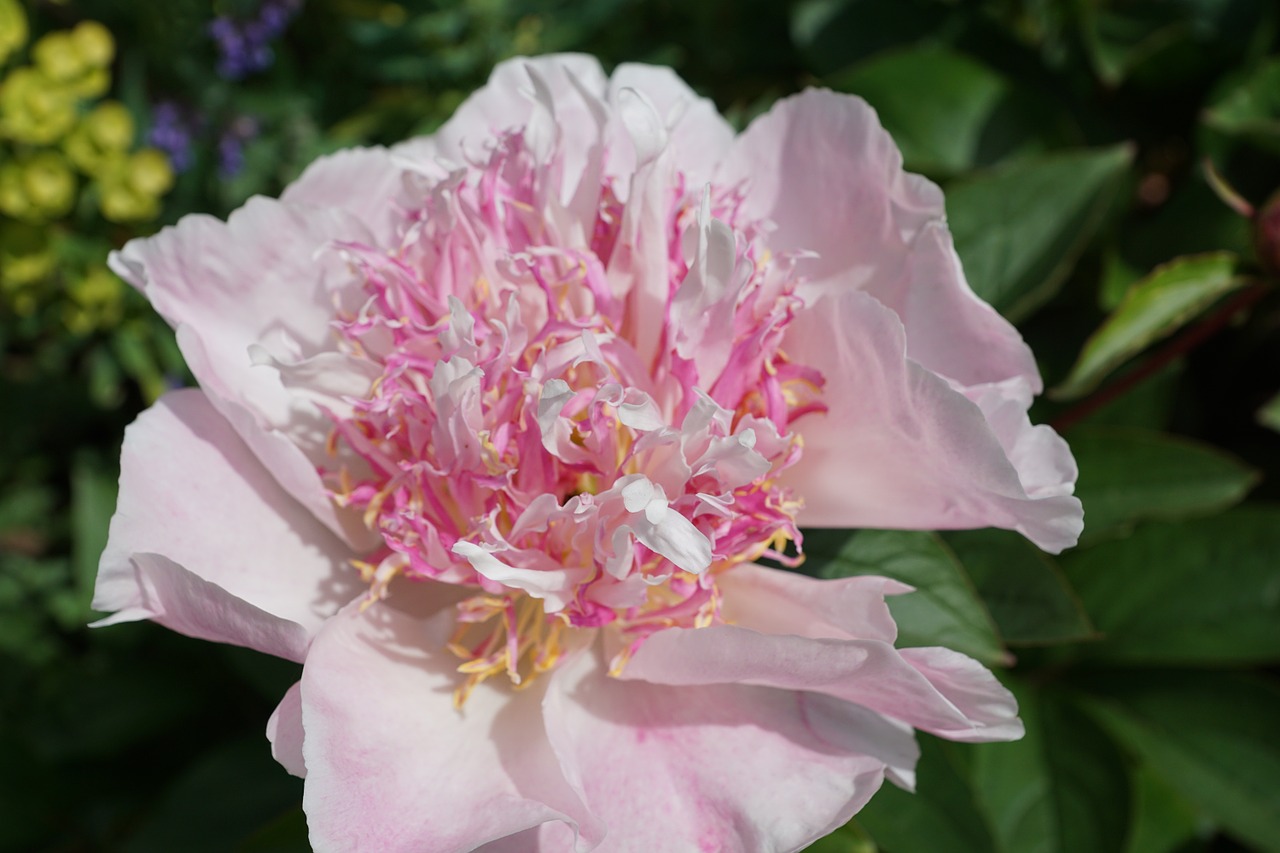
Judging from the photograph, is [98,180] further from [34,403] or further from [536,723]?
[536,723]

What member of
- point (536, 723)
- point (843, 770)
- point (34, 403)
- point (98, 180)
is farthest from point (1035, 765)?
point (34, 403)

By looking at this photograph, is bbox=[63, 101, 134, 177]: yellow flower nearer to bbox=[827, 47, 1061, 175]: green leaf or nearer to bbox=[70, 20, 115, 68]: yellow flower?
bbox=[70, 20, 115, 68]: yellow flower

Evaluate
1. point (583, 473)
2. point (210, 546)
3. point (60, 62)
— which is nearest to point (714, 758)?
point (583, 473)

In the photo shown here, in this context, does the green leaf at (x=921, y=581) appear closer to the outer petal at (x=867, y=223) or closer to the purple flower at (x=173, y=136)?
the outer petal at (x=867, y=223)

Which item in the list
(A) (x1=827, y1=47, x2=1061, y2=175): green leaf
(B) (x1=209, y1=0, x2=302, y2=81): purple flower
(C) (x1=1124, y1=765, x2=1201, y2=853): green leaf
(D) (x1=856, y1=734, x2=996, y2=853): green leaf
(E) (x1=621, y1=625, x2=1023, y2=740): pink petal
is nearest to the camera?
(E) (x1=621, y1=625, x2=1023, y2=740): pink petal

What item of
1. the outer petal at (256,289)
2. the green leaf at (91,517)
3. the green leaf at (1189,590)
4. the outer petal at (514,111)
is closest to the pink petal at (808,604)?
the outer petal at (256,289)

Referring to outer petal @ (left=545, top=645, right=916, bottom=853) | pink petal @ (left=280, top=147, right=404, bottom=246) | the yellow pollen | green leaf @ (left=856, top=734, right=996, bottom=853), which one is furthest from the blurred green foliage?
pink petal @ (left=280, top=147, right=404, bottom=246)

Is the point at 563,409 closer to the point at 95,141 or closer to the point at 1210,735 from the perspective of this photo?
the point at 1210,735
